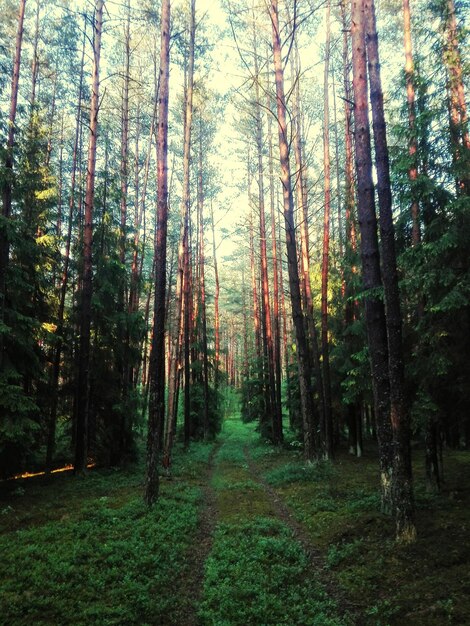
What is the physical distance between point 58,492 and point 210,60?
17.7m

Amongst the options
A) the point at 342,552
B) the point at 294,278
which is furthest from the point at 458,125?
the point at 342,552

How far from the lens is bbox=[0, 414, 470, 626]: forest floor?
470 centimetres

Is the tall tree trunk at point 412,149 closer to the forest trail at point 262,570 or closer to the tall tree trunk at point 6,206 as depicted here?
the forest trail at point 262,570

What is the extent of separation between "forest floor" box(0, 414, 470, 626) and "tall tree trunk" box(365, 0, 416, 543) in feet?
1.98

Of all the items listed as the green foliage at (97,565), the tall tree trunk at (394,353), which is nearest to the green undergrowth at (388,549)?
the tall tree trunk at (394,353)

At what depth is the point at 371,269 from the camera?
7.77 m

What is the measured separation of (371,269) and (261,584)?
225 inches

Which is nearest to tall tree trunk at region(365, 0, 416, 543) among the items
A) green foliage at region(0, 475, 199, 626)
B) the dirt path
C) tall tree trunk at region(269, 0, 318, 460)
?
the dirt path

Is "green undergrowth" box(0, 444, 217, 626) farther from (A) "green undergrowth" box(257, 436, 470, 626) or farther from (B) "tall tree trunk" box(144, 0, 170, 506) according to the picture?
(A) "green undergrowth" box(257, 436, 470, 626)

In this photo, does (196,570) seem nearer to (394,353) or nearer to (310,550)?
(310,550)

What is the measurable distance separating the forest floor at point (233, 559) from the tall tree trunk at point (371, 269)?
1.48m

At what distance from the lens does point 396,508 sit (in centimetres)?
642

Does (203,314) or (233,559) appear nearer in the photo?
(233,559)

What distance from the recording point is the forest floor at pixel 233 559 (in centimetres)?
470
